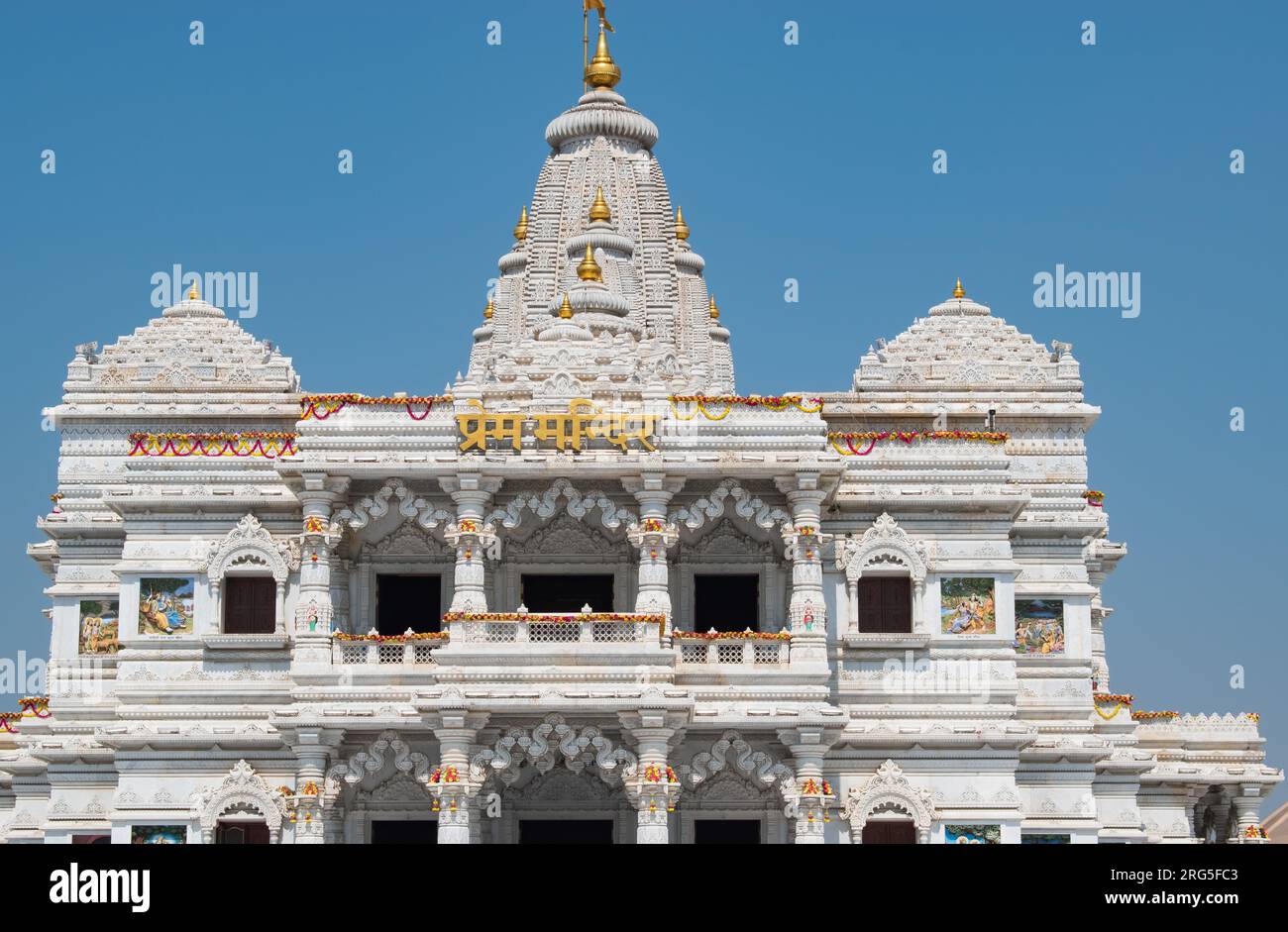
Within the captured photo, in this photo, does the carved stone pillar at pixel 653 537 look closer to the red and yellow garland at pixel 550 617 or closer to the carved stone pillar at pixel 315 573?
the red and yellow garland at pixel 550 617

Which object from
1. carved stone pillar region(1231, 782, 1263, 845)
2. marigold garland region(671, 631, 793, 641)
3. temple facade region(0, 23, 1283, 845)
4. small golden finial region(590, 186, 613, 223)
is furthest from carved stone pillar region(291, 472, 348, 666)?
carved stone pillar region(1231, 782, 1263, 845)

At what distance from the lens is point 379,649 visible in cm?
4631

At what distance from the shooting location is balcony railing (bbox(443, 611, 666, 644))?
147ft

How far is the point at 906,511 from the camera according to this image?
4866cm

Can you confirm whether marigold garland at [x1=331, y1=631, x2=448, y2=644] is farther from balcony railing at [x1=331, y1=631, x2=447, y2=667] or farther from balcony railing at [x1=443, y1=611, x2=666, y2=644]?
balcony railing at [x1=443, y1=611, x2=666, y2=644]

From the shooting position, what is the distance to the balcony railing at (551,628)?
4466 cm

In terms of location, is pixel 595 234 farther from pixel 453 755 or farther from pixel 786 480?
pixel 453 755

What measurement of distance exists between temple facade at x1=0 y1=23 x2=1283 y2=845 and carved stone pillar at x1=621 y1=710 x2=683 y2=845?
0.24ft

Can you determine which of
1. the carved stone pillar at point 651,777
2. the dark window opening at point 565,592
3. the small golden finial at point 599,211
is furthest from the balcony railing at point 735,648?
the small golden finial at point 599,211

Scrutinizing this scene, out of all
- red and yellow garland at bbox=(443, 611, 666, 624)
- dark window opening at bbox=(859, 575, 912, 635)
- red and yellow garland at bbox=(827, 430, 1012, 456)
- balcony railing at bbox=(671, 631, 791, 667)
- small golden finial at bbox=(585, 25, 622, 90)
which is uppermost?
small golden finial at bbox=(585, 25, 622, 90)

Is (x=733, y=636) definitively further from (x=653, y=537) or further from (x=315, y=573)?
(x=315, y=573)

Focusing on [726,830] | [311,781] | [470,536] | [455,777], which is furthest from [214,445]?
[726,830]

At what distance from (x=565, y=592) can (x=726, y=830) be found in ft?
20.7

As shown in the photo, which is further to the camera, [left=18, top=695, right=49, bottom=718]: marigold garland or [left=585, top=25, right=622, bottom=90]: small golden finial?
[left=585, top=25, right=622, bottom=90]: small golden finial
